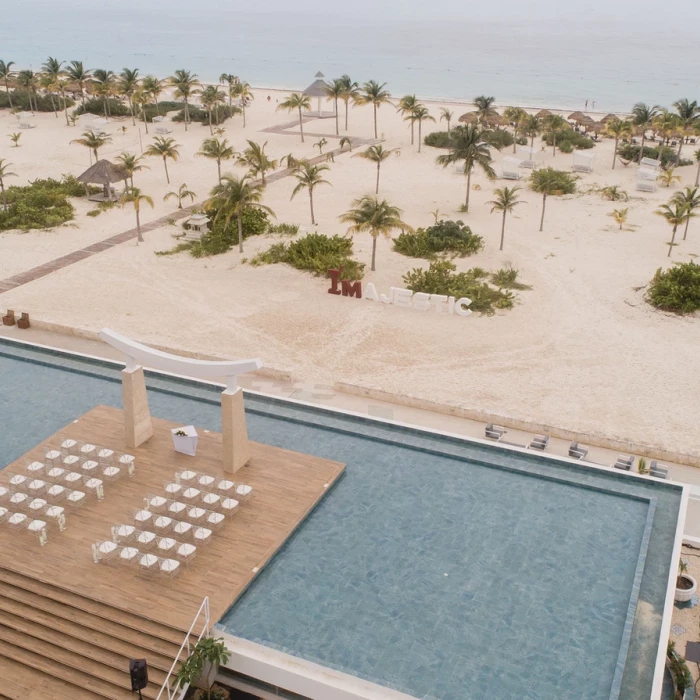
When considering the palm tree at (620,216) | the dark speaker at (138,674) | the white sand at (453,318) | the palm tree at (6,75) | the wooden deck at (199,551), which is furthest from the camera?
the palm tree at (6,75)

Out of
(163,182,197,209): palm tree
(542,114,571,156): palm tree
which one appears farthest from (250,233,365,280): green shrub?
(542,114,571,156): palm tree

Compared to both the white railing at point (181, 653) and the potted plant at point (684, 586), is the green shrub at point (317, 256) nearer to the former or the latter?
the potted plant at point (684, 586)

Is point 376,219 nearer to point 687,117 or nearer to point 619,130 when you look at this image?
point 619,130

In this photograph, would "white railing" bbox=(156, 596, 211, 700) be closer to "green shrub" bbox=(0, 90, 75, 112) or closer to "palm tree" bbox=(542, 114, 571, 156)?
"palm tree" bbox=(542, 114, 571, 156)

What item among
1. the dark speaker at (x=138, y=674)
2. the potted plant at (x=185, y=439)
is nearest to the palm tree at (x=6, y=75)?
the potted plant at (x=185, y=439)

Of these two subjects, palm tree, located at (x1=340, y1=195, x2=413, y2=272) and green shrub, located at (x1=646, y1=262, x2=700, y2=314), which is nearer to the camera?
green shrub, located at (x1=646, y1=262, x2=700, y2=314)

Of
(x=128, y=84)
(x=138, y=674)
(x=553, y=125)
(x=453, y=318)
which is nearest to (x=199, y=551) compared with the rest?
(x=138, y=674)
